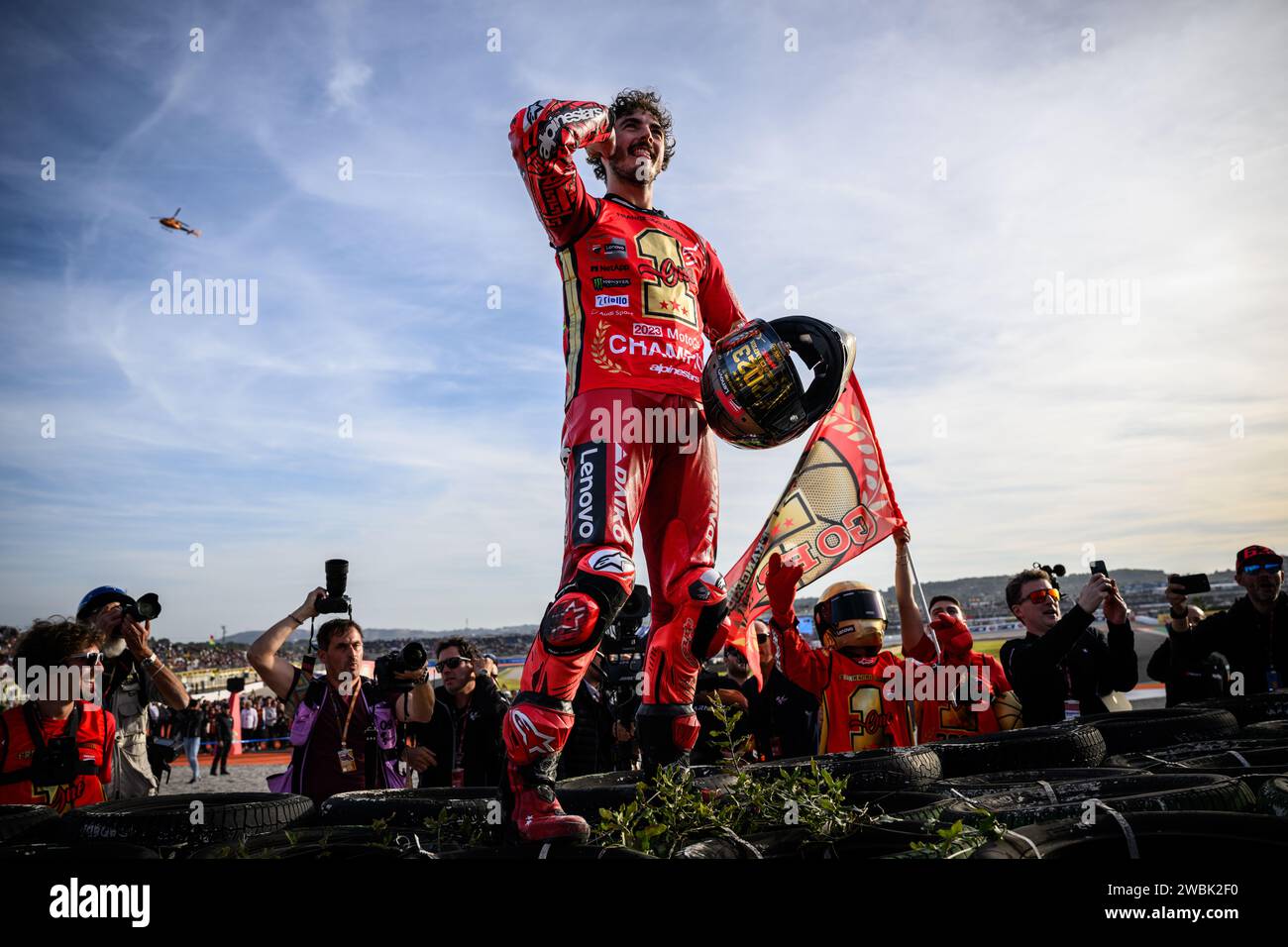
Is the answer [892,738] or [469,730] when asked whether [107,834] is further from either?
[892,738]

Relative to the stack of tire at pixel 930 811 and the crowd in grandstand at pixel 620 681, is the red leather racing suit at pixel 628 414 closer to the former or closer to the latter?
the stack of tire at pixel 930 811

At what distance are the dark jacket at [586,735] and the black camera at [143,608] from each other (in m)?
2.69

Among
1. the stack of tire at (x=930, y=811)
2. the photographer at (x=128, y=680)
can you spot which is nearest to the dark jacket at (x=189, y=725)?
the photographer at (x=128, y=680)

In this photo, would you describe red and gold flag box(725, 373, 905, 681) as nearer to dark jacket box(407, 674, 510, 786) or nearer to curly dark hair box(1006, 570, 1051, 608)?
curly dark hair box(1006, 570, 1051, 608)

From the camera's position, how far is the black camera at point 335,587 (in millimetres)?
4570

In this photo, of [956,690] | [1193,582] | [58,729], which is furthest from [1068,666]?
[58,729]

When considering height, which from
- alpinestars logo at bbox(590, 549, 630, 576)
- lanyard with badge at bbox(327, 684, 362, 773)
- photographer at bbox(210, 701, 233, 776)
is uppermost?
alpinestars logo at bbox(590, 549, 630, 576)

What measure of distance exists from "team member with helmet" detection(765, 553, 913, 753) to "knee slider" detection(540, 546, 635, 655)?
2.00 m

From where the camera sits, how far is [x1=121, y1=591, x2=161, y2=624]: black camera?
465 cm

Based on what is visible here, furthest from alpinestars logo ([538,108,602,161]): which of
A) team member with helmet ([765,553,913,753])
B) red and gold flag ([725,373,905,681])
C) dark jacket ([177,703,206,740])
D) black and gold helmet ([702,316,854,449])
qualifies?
dark jacket ([177,703,206,740])

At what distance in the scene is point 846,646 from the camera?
5.22 metres

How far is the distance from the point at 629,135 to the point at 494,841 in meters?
2.89

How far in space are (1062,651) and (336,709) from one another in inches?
167
